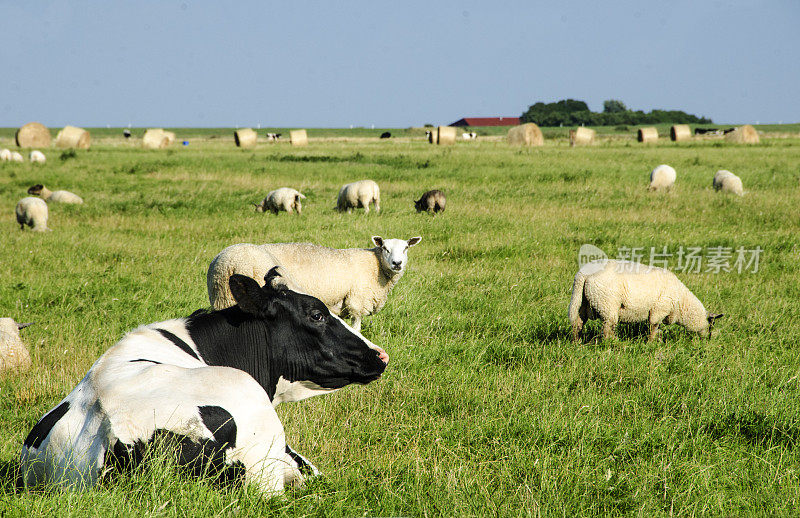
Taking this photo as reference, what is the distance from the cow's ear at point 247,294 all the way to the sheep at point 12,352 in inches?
127

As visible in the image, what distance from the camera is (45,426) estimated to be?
293cm

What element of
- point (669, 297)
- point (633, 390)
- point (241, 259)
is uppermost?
point (241, 259)

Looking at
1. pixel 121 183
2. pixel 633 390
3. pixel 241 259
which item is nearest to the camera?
pixel 633 390

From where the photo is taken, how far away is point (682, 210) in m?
15.5

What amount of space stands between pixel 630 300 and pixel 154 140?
1919 inches

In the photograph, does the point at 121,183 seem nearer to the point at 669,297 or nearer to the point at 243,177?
the point at 243,177

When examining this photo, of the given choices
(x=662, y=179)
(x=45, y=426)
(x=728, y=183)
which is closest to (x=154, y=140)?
(x=662, y=179)

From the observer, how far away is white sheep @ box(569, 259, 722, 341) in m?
6.54

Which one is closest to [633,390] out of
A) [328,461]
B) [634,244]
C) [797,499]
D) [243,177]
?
[797,499]

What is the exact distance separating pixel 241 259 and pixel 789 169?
24.2 meters

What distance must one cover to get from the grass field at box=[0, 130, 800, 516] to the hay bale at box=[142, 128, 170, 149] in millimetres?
35142

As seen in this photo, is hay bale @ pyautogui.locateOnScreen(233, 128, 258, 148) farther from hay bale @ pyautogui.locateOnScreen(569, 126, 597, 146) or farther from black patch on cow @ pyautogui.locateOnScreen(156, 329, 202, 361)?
black patch on cow @ pyautogui.locateOnScreen(156, 329, 202, 361)

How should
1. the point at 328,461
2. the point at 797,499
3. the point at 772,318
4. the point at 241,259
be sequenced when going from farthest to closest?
the point at 772,318 → the point at 241,259 → the point at 328,461 → the point at 797,499

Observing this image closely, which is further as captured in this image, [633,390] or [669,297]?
[669,297]
